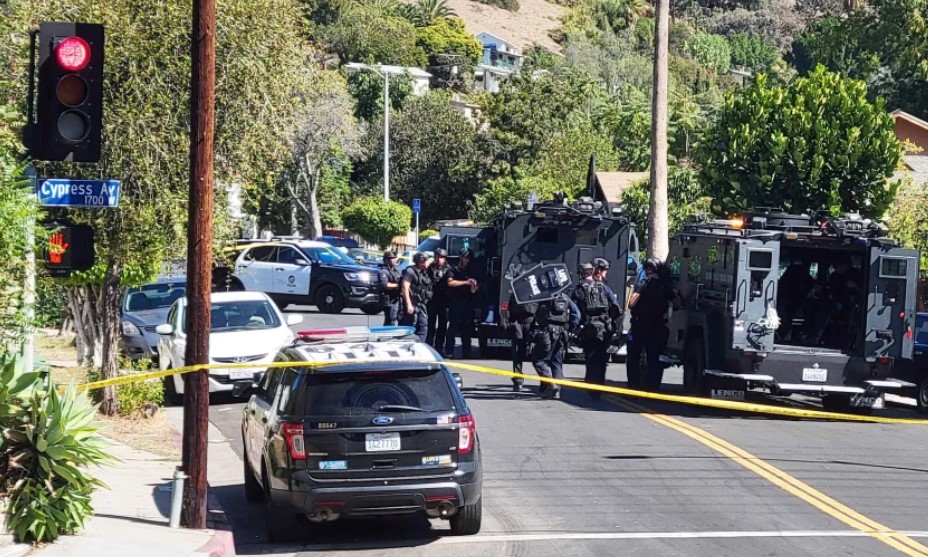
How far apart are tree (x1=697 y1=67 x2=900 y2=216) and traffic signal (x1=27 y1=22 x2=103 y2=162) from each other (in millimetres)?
22837

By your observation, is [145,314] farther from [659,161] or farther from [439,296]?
[659,161]

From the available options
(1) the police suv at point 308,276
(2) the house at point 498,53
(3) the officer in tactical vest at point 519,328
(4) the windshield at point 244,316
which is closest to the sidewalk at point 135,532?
(4) the windshield at point 244,316

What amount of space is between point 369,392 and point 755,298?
26.2 ft

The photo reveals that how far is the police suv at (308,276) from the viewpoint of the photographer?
32.4 metres

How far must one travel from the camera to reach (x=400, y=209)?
5691cm

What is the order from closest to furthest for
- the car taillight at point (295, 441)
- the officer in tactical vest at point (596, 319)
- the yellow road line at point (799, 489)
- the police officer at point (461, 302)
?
1. the car taillight at point (295, 441)
2. the yellow road line at point (799, 489)
3. the officer in tactical vest at point (596, 319)
4. the police officer at point (461, 302)

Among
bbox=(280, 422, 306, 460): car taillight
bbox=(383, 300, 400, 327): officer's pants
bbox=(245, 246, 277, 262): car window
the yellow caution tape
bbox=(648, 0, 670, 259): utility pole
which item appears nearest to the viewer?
bbox=(280, 422, 306, 460): car taillight

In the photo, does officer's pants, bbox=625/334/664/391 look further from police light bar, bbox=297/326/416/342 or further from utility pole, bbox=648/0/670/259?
utility pole, bbox=648/0/670/259

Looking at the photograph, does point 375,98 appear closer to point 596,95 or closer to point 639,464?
point 596,95

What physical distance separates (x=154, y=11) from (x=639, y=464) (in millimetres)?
7610

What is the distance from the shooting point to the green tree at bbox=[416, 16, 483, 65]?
11606 centimetres

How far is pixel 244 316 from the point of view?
64.8 feet

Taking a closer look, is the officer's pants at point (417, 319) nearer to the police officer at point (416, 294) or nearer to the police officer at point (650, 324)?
the police officer at point (416, 294)

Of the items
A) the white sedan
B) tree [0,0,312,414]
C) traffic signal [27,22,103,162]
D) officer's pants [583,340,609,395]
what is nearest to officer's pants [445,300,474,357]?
the white sedan
